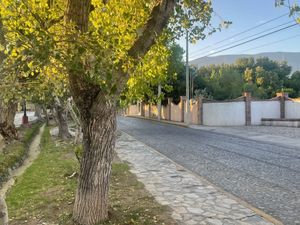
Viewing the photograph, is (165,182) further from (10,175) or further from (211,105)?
(211,105)

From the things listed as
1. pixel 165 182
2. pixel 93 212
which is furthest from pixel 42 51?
pixel 165 182

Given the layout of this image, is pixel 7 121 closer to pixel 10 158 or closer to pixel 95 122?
pixel 10 158

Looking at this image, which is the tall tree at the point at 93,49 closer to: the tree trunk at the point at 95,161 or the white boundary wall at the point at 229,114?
the tree trunk at the point at 95,161

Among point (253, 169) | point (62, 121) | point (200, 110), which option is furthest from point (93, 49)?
point (200, 110)

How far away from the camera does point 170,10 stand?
6.27 meters

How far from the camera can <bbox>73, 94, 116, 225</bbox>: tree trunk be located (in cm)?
644

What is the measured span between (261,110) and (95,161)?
3071 cm

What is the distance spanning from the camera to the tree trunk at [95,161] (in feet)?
21.1

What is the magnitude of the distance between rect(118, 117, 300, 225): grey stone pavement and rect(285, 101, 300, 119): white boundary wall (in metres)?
15.5

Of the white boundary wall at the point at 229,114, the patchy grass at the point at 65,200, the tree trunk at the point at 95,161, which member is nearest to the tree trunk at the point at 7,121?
the patchy grass at the point at 65,200

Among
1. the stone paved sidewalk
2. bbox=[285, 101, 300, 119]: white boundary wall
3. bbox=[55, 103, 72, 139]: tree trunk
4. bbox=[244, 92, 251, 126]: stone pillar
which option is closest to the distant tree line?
bbox=[244, 92, 251, 126]: stone pillar

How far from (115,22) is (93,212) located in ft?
10.6

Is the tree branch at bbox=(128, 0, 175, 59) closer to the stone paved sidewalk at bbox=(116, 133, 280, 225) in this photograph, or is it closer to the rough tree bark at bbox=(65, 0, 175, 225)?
the rough tree bark at bbox=(65, 0, 175, 225)

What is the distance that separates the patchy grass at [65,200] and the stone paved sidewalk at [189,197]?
29 centimetres
